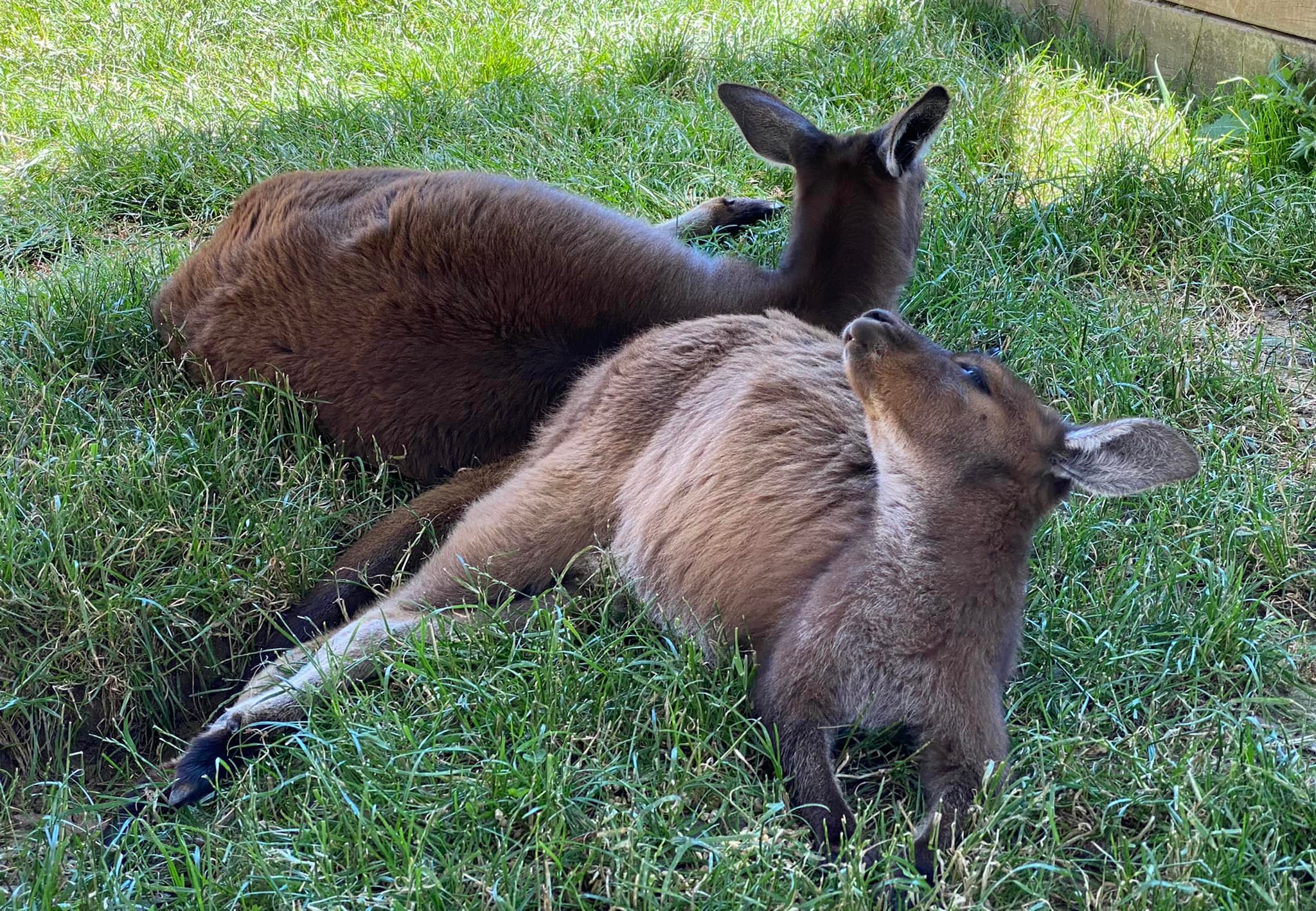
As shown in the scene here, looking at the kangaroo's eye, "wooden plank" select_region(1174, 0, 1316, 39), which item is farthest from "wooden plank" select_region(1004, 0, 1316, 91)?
the kangaroo's eye

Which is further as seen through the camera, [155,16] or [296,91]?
[155,16]

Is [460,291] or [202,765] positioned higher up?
[460,291]

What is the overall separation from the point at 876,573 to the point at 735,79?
4.20 metres

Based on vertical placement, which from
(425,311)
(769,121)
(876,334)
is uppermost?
(769,121)

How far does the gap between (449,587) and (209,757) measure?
29.5 inches

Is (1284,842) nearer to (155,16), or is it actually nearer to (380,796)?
(380,796)

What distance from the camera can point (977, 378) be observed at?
3057 millimetres

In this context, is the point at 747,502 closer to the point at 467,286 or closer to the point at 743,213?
the point at 467,286

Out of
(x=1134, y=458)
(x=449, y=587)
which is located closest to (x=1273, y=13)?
(x=1134, y=458)

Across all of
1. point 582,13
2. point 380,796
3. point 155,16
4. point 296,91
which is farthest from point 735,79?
point 380,796

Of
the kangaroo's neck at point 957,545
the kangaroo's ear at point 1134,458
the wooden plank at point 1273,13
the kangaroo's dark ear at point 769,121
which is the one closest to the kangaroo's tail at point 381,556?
the kangaroo's neck at point 957,545

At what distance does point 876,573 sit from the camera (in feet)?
9.12

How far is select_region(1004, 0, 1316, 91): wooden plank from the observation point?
569cm

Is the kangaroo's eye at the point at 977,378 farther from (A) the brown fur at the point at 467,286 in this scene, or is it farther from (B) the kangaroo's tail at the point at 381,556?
(B) the kangaroo's tail at the point at 381,556
